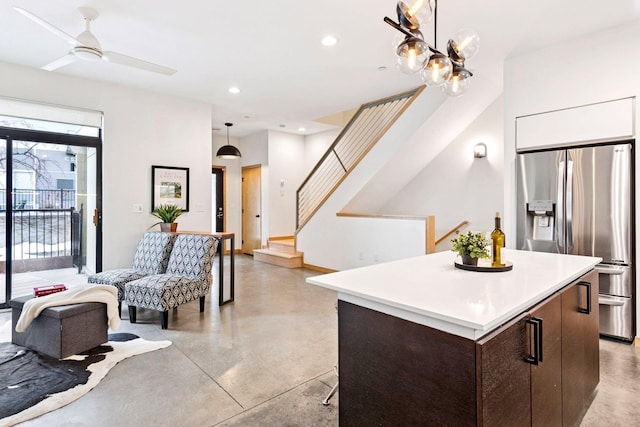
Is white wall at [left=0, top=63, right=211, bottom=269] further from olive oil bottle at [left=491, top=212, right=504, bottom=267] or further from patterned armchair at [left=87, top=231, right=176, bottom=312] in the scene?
olive oil bottle at [left=491, top=212, right=504, bottom=267]

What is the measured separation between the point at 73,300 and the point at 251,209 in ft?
19.0

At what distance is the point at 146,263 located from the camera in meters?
4.37

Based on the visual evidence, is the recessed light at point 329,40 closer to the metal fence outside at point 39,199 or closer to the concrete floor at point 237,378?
the concrete floor at point 237,378

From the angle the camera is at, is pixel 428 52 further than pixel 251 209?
No

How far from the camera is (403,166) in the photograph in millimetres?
5641

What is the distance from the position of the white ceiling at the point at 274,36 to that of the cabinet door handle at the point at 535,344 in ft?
8.01

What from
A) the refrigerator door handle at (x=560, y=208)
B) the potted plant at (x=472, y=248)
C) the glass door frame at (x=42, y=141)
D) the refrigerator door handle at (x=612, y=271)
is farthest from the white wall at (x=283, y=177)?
the potted plant at (x=472, y=248)

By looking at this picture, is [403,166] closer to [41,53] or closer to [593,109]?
[593,109]

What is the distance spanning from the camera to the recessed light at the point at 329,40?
3.54 meters

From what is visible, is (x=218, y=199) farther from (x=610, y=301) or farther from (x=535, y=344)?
(x=535, y=344)

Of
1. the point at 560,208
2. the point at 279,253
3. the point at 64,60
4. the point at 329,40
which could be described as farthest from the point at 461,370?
the point at 279,253

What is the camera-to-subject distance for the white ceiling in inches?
118

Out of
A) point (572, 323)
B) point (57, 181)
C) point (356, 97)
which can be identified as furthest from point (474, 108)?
point (57, 181)

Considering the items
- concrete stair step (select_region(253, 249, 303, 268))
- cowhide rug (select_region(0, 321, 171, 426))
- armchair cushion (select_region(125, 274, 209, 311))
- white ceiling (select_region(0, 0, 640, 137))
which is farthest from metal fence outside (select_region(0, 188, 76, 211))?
concrete stair step (select_region(253, 249, 303, 268))
